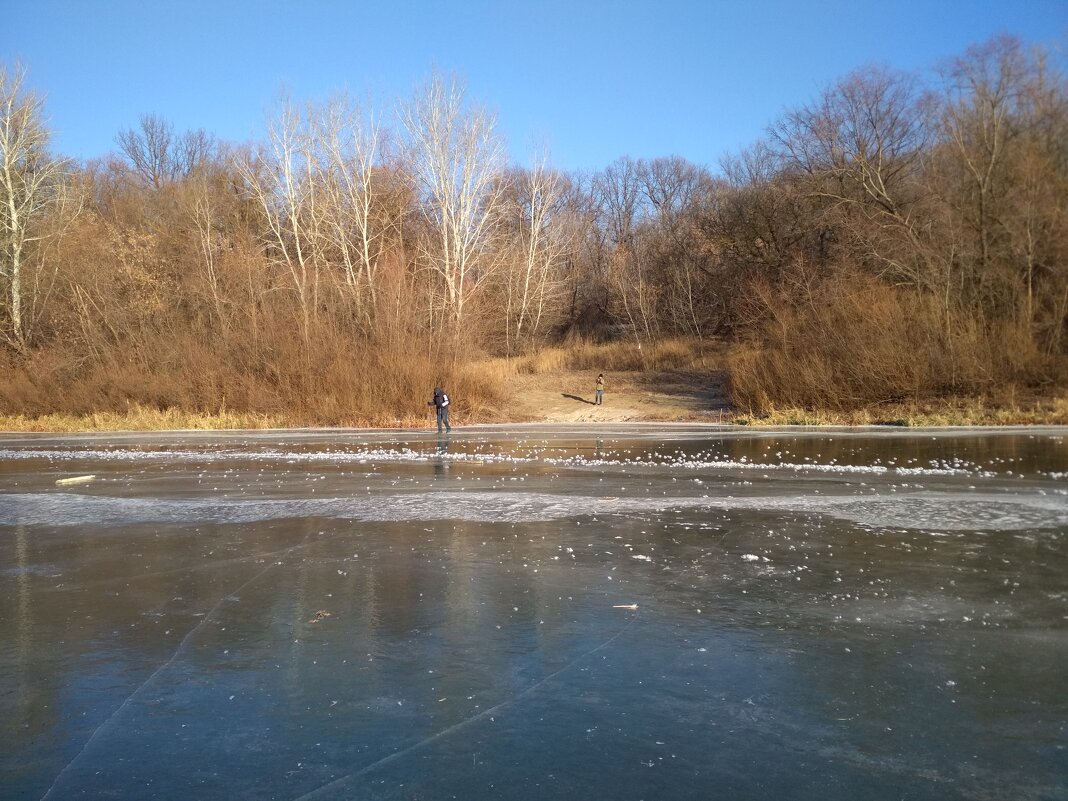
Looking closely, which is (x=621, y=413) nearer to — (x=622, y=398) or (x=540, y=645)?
(x=622, y=398)

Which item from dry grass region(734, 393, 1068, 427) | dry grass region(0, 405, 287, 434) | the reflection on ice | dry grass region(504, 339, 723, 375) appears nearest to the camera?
the reflection on ice

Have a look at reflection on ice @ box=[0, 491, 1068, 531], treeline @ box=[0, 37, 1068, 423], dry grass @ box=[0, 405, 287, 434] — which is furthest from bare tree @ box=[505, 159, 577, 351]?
reflection on ice @ box=[0, 491, 1068, 531]

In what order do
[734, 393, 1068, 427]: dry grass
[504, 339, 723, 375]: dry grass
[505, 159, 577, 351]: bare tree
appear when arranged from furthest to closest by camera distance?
[505, 159, 577, 351]: bare tree → [504, 339, 723, 375]: dry grass → [734, 393, 1068, 427]: dry grass

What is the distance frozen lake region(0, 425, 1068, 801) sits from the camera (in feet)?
14.4

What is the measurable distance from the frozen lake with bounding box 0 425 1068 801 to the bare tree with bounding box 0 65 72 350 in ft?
120

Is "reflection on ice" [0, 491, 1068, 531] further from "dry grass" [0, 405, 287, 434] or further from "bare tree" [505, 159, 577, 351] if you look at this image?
"bare tree" [505, 159, 577, 351]

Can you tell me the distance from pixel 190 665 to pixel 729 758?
3741 millimetres

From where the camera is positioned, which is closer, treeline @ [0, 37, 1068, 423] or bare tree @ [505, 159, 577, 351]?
treeline @ [0, 37, 1068, 423]

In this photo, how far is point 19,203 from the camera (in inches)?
1758

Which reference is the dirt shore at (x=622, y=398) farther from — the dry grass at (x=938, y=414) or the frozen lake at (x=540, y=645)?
the frozen lake at (x=540, y=645)

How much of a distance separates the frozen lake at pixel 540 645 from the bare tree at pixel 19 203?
36534mm

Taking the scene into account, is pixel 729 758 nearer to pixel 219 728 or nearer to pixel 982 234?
pixel 219 728

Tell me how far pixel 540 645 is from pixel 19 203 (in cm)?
4847

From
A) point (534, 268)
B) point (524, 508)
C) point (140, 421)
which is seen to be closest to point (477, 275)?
point (534, 268)
